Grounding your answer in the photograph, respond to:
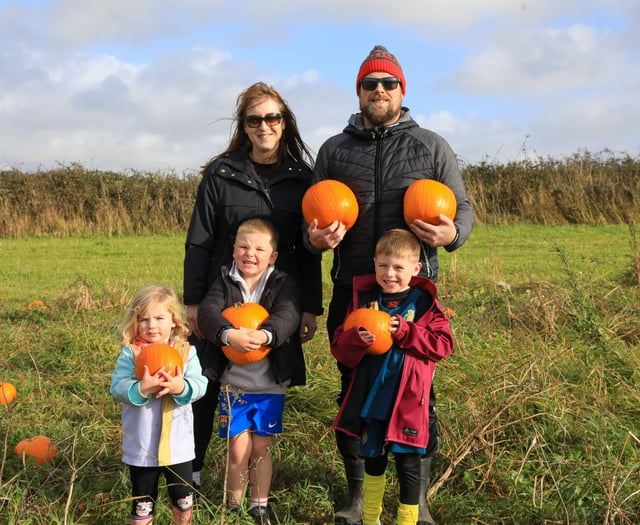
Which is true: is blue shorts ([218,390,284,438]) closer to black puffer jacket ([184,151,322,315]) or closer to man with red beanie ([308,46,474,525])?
man with red beanie ([308,46,474,525])

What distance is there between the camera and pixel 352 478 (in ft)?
11.3

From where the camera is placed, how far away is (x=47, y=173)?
19000 mm

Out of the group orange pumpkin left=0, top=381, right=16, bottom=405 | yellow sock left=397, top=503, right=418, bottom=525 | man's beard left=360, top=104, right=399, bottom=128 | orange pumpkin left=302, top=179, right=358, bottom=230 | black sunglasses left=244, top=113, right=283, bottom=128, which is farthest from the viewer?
orange pumpkin left=0, top=381, right=16, bottom=405

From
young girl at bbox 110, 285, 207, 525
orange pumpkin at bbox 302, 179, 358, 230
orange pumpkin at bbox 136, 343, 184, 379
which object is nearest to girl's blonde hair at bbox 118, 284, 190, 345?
young girl at bbox 110, 285, 207, 525

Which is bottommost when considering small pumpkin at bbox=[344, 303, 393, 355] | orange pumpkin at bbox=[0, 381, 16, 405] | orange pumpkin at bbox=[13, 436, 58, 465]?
orange pumpkin at bbox=[13, 436, 58, 465]

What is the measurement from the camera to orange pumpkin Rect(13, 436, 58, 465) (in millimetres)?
3842

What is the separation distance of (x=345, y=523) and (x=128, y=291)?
562 centimetres

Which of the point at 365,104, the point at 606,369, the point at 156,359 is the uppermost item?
the point at 365,104

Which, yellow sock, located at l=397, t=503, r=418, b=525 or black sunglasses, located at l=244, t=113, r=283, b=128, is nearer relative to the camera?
yellow sock, located at l=397, t=503, r=418, b=525

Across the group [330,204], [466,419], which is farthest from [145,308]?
[466,419]

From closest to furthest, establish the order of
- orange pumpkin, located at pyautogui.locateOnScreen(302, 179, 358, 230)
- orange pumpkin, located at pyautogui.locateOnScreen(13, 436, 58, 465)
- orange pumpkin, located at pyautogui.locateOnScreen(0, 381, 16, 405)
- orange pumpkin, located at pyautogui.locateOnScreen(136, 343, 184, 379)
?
1. orange pumpkin, located at pyautogui.locateOnScreen(136, 343, 184, 379)
2. orange pumpkin, located at pyautogui.locateOnScreen(302, 179, 358, 230)
3. orange pumpkin, located at pyautogui.locateOnScreen(13, 436, 58, 465)
4. orange pumpkin, located at pyautogui.locateOnScreen(0, 381, 16, 405)

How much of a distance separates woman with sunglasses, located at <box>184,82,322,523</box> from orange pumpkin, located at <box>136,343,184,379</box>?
1.87ft

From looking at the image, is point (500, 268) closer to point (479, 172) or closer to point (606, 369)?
point (606, 369)

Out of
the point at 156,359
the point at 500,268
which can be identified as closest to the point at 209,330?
the point at 156,359
